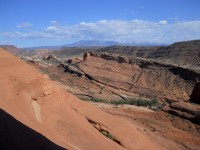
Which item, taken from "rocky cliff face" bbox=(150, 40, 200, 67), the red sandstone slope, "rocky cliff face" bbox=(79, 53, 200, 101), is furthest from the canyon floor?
"rocky cliff face" bbox=(150, 40, 200, 67)

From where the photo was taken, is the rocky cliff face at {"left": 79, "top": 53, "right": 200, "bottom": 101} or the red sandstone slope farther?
the rocky cliff face at {"left": 79, "top": 53, "right": 200, "bottom": 101}

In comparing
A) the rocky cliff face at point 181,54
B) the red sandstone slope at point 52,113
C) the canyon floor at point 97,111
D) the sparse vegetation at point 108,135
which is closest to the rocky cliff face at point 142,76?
the canyon floor at point 97,111

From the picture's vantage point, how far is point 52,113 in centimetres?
1283

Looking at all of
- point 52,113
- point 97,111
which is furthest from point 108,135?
point 52,113

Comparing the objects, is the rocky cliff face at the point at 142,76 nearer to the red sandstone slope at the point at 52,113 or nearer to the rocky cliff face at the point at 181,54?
the rocky cliff face at the point at 181,54

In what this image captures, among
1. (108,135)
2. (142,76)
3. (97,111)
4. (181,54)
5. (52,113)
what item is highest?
(52,113)

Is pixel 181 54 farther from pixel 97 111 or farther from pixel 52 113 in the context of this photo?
pixel 52 113

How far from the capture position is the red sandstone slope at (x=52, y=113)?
11133 millimetres

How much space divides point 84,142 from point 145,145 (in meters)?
4.44

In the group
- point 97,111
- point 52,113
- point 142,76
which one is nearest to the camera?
point 52,113

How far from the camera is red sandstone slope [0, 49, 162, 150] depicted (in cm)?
1113

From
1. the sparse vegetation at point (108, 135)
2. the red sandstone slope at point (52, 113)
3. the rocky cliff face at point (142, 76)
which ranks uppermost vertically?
the red sandstone slope at point (52, 113)

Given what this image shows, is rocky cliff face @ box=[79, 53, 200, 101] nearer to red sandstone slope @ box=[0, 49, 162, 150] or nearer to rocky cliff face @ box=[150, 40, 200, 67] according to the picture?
rocky cliff face @ box=[150, 40, 200, 67]

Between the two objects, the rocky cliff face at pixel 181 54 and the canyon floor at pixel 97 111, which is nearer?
the canyon floor at pixel 97 111
